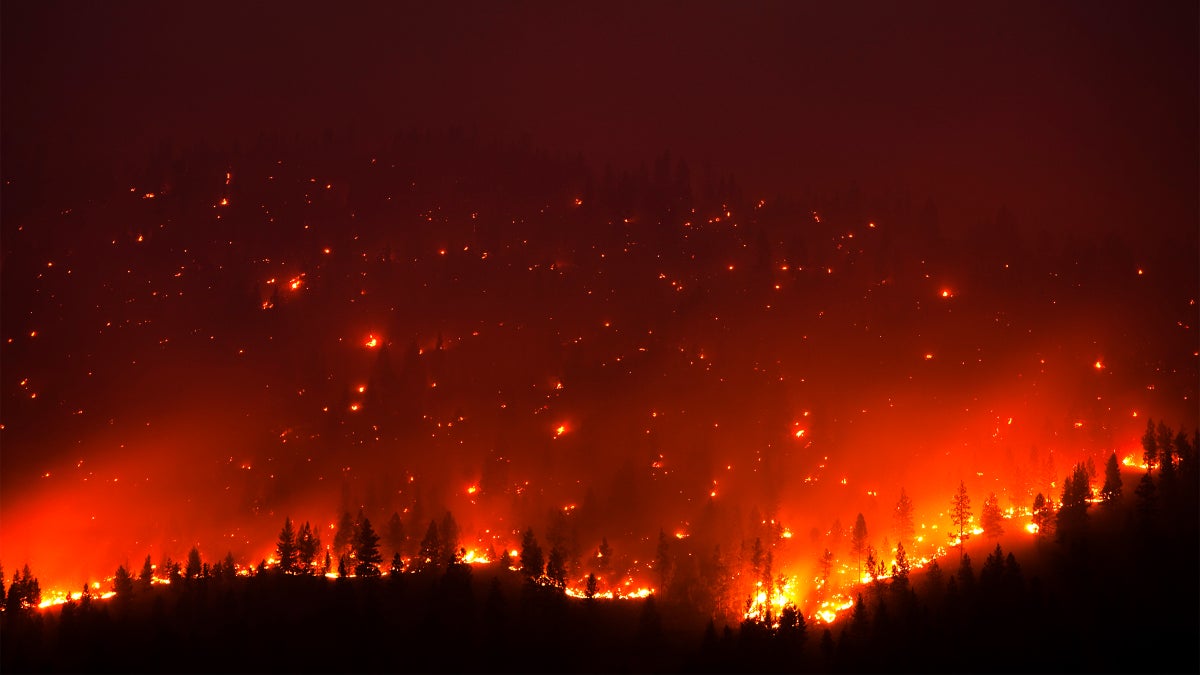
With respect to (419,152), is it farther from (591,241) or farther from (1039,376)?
(1039,376)

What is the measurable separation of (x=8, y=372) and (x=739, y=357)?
337 feet

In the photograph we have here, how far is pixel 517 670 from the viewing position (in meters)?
61.3

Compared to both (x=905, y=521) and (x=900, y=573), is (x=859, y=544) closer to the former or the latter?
(x=905, y=521)

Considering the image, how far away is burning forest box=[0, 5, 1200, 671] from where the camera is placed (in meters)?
63.7

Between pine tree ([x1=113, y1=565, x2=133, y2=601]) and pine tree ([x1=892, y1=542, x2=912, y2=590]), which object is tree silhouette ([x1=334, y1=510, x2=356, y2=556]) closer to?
pine tree ([x1=113, y1=565, x2=133, y2=601])

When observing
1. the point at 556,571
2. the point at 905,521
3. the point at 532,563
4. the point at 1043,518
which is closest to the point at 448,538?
the point at 532,563

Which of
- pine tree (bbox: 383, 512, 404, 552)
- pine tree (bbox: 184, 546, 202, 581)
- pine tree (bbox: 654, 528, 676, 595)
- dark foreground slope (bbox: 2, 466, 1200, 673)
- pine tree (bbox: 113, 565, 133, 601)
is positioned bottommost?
dark foreground slope (bbox: 2, 466, 1200, 673)

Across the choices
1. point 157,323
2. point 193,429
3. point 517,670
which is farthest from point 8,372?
point 517,670

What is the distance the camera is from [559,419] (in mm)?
115625

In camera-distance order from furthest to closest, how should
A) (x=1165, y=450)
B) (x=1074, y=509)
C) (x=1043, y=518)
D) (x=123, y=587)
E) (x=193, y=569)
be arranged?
(x=193, y=569), (x=1165, y=450), (x=1043, y=518), (x=123, y=587), (x=1074, y=509)

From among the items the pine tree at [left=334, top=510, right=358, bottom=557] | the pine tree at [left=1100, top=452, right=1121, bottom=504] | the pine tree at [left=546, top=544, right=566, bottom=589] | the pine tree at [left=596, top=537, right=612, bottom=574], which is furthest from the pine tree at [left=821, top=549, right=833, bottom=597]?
the pine tree at [left=334, top=510, right=358, bottom=557]

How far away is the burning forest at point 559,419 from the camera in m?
63.7

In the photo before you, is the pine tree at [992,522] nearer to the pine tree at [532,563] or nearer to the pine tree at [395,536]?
the pine tree at [532,563]

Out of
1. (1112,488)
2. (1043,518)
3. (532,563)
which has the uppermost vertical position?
(1112,488)
